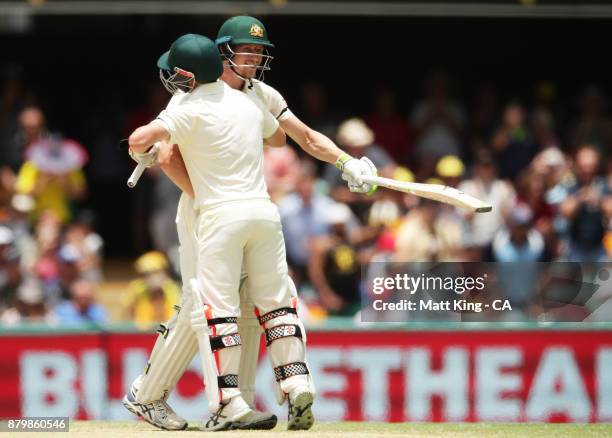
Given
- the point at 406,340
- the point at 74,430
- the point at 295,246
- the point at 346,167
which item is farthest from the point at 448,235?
the point at 74,430

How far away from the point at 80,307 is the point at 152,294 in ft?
2.21

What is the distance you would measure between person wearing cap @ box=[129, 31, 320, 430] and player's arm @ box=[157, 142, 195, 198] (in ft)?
0.30

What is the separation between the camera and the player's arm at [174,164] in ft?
23.9

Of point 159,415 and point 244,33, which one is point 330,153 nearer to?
point 244,33

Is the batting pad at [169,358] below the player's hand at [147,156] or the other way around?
below

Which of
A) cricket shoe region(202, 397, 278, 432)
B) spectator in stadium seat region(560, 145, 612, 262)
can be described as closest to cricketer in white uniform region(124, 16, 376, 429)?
cricket shoe region(202, 397, 278, 432)

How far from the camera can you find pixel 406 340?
9.65 m

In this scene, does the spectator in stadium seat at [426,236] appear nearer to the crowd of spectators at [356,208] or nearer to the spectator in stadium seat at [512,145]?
the crowd of spectators at [356,208]

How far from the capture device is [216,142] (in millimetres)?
7105

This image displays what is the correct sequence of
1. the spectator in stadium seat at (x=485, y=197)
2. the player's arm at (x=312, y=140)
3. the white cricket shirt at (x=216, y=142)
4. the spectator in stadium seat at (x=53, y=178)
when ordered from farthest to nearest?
the spectator in stadium seat at (x=53, y=178) < the spectator in stadium seat at (x=485, y=197) < the player's arm at (x=312, y=140) < the white cricket shirt at (x=216, y=142)

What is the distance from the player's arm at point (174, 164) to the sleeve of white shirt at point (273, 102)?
1.83 feet

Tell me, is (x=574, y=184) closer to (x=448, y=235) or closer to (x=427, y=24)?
(x=448, y=235)

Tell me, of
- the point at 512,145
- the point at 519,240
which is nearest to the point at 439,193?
the point at 519,240

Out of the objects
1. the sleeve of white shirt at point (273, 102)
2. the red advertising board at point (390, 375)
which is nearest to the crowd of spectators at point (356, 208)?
the red advertising board at point (390, 375)
